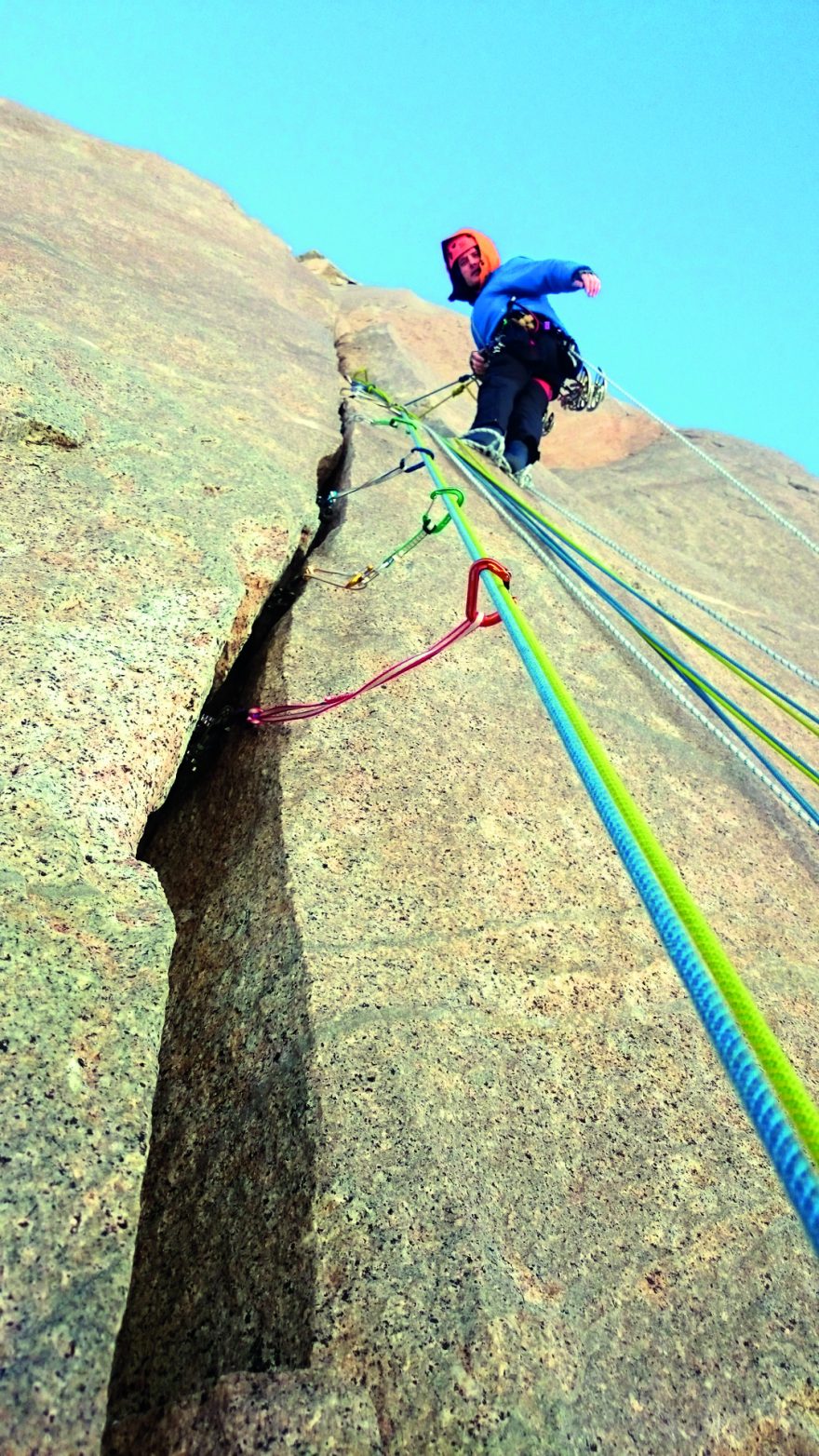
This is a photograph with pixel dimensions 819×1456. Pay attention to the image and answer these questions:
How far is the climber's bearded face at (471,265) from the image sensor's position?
4805 millimetres

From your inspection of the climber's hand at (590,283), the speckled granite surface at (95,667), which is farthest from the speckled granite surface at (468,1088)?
the climber's hand at (590,283)

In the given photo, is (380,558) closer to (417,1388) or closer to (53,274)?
(53,274)

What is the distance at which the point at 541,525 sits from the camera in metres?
3.71

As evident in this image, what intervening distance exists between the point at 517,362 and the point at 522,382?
0.32 ft

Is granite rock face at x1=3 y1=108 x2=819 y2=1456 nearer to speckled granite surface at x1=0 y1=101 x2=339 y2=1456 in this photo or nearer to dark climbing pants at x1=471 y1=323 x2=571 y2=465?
speckled granite surface at x1=0 y1=101 x2=339 y2=1456

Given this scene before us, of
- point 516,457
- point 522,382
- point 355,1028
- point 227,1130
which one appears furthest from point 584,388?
point 227,1130

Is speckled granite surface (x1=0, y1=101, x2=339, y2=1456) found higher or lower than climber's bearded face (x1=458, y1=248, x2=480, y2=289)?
lower

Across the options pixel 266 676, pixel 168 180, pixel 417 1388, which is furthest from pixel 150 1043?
pixel 168 180

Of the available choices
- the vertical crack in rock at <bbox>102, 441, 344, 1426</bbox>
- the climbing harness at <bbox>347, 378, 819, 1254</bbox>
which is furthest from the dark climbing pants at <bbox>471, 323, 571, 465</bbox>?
the climbing harness at <bbox>347, 378, 819, 1254</bbox>

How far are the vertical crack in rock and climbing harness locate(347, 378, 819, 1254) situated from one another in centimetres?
66

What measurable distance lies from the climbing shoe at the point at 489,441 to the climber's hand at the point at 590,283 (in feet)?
2.43

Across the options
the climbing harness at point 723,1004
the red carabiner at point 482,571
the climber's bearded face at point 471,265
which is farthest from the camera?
the climber's bearded face at point 471,265

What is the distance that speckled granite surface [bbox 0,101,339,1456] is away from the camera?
1.03m

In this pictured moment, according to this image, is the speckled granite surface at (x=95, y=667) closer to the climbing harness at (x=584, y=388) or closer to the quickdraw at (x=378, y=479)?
the quickdraw at (x=378, y=479)
